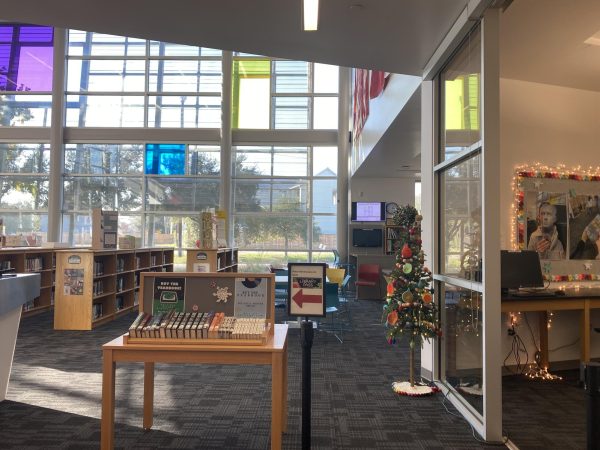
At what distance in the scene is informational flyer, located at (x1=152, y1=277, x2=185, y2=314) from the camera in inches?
119

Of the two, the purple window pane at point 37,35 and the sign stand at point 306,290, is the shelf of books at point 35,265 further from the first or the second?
the purple window pane at point 37,35

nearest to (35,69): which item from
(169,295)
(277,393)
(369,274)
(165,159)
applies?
(165,159)

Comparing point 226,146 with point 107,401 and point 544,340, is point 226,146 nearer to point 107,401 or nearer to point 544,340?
point 544,340

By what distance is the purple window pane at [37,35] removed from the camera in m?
13.8

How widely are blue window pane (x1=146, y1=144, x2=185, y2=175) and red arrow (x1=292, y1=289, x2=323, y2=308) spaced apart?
11.4 m

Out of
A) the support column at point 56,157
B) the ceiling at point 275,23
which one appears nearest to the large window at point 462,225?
the ceiling at point 275,23

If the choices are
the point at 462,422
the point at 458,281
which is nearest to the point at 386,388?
the point at 462,422

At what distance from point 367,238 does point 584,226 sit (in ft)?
23.9

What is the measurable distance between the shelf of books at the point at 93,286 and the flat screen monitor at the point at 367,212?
18.6 ft

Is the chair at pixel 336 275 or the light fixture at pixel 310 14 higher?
the light fixture at pixel 310 14

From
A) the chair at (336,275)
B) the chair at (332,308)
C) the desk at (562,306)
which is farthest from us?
the chair at (336,275)

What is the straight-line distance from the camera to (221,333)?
9.16 feet

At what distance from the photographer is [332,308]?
667cm

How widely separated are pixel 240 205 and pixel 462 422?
428 inches
